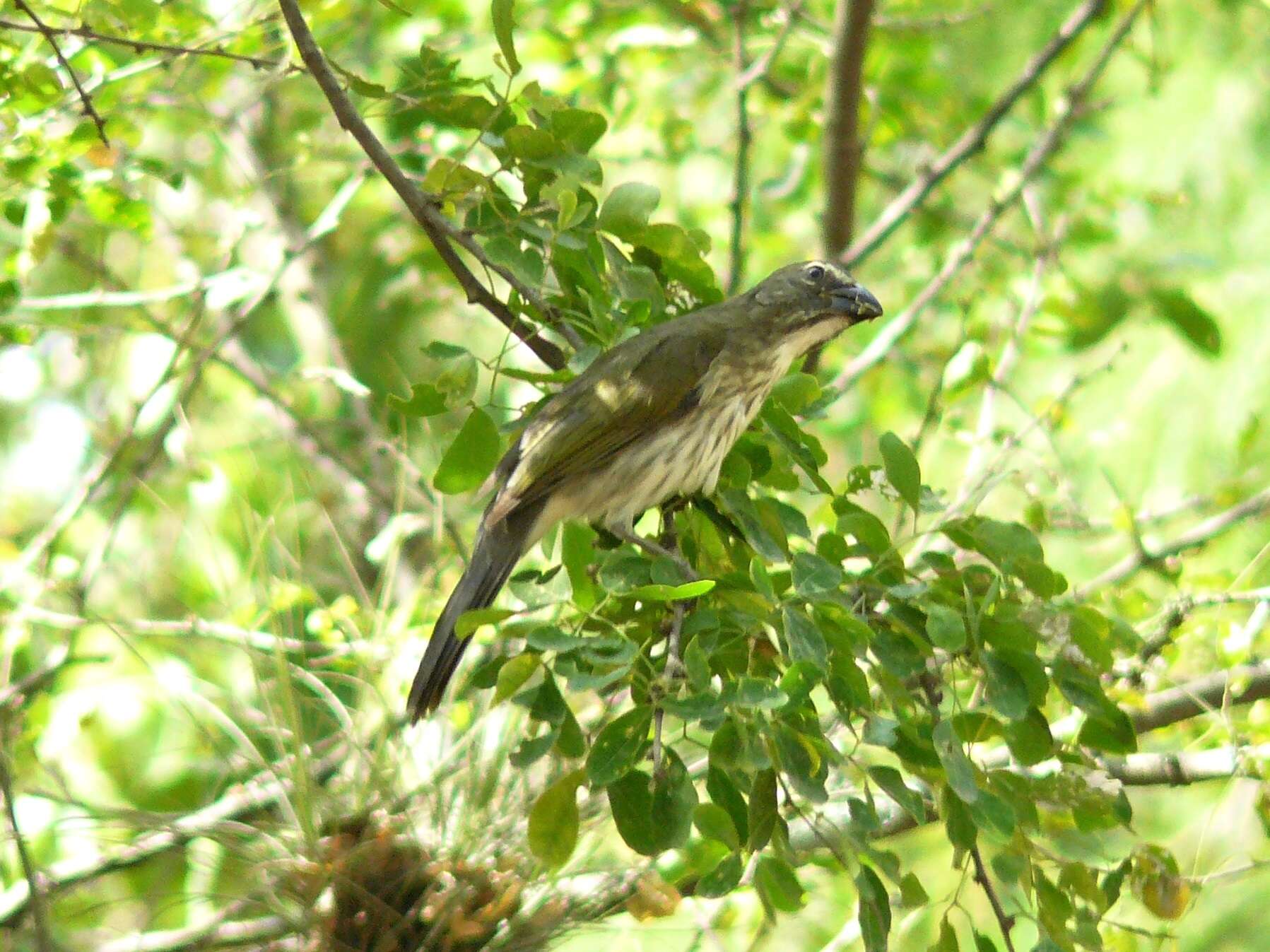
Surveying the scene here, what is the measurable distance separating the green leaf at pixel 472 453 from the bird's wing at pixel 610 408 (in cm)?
54

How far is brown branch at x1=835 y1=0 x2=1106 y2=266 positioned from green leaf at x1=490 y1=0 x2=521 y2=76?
2.11 meters

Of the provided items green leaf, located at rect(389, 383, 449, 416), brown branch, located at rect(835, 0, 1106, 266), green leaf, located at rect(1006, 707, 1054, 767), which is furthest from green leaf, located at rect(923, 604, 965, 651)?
brown branch, located at rect(835, 0, 1106, 266)

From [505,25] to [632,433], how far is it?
1.12m

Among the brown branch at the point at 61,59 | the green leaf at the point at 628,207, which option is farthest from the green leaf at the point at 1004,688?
the brown branch at the point at 61,59

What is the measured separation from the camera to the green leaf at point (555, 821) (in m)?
2.09

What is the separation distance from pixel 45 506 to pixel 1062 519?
4039mm

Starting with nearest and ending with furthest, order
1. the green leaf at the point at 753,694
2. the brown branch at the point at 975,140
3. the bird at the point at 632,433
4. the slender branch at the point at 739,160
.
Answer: the green leaf at the point at 753,694 → the bird at the point at 632,433 → the slender branch at the point at 739,160 → the brown branch at the point at 975,140

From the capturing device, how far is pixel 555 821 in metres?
2.11

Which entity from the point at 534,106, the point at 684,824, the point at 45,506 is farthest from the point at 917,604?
the point at 45,506

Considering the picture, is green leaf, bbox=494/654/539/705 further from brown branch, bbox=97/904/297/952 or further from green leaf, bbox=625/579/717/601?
brown branch, bbox=97/904/297/952

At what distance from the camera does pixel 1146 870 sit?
7.63 ft

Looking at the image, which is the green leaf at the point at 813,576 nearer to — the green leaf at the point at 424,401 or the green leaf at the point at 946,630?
the green leaf at the point at 946,630

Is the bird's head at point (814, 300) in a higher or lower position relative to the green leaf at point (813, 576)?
higher

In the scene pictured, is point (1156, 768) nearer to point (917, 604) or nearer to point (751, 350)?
point (917, 604)
